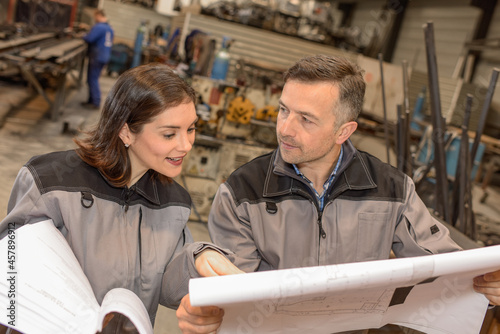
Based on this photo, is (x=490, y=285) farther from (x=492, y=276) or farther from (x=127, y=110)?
(x=127, y=110)

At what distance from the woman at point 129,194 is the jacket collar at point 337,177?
0.28m

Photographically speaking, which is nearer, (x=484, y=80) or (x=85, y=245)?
(x=85, y=245)

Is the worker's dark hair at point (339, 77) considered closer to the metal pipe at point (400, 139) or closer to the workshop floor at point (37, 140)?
the metal pipe at point (400, 139)

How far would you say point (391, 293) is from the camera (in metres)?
1.07

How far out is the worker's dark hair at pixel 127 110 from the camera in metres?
1.29

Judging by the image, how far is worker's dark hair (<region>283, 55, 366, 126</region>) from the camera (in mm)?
1465

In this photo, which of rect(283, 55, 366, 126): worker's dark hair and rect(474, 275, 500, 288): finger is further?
rect(283, 55, 366, 126): worker's dark hair

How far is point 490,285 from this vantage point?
1.17 m

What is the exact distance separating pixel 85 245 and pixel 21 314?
Answer: 1.12ft

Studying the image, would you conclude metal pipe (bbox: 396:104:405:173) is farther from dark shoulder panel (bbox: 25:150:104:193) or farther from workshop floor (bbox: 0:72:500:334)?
dark shoulder panel (bbox: 25:150:104:193)

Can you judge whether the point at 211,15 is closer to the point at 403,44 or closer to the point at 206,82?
the point at 206,82

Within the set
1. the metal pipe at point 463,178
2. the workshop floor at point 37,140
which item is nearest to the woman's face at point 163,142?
the workshop floor at point 37,140

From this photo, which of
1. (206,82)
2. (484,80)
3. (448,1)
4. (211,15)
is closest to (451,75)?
(484,80)

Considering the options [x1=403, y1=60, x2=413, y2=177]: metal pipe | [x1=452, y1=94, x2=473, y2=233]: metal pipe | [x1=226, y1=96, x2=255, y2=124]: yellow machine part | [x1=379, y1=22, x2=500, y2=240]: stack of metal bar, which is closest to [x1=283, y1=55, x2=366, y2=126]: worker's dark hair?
[x1=379, y1=22, x2=500, y2=240]: stack of metal bar
